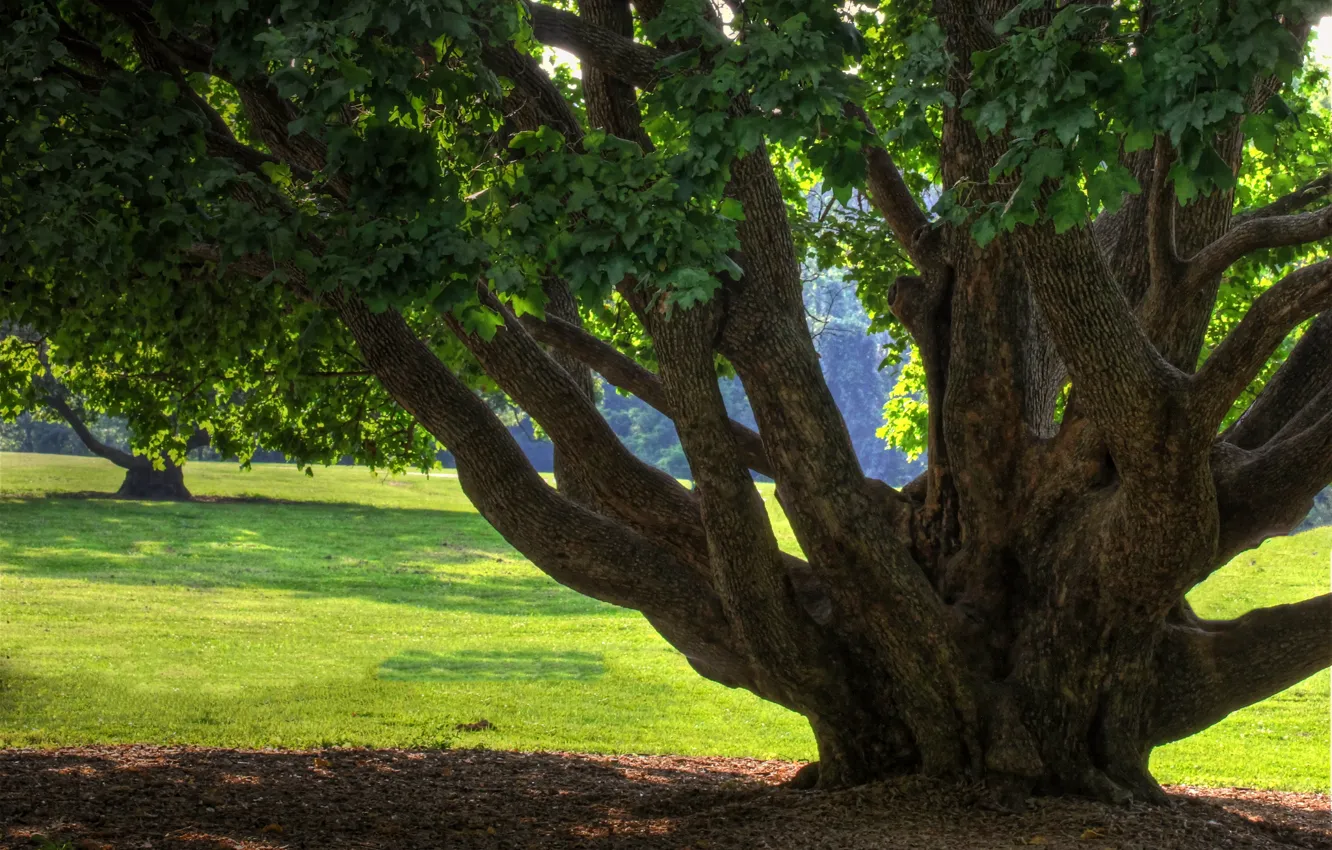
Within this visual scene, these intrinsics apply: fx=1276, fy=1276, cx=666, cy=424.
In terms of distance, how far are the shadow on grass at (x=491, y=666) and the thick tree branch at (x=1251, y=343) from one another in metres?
14.0

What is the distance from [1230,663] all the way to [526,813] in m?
4.46

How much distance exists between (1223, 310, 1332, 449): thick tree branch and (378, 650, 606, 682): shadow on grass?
12.7 m

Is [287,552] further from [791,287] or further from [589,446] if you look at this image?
[791,287]

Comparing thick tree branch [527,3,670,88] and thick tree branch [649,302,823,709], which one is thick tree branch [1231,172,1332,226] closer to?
thick tree branch [649,302,823,709]

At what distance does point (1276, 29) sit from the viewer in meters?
3.93

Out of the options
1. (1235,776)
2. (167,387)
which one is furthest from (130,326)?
(1235,776)

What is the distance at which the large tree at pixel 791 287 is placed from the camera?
4756 mm

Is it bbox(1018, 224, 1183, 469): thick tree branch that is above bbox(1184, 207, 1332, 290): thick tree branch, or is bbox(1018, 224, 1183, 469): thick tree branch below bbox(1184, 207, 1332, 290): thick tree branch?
below

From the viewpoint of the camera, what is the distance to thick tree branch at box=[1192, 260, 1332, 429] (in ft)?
19.1

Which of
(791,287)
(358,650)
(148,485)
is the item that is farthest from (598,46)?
(148,485)

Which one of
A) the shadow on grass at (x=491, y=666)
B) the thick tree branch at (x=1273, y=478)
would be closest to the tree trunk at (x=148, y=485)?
the shadow on grass at (x=491, y=666)

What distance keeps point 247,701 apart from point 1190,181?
14.1 m

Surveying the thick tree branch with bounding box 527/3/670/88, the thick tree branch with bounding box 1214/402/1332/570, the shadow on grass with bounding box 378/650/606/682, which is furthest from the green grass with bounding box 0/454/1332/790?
the thick tree branch with bounding box 527/3/670/88

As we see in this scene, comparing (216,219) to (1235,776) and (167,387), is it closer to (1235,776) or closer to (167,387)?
(167,387)
